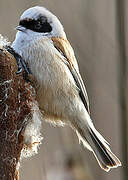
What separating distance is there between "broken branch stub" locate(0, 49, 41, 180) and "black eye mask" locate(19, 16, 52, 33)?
20.2 inches

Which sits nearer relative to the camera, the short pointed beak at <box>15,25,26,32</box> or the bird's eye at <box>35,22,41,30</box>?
the short pointed beak at <box>15,25,26,32</box>

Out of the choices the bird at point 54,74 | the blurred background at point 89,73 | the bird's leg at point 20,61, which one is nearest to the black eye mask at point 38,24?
the bird at point 54,74

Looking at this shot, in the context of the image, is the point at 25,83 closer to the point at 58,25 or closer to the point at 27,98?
the point at 27,98

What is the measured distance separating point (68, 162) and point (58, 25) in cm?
79

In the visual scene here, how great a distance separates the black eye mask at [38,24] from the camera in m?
2.48

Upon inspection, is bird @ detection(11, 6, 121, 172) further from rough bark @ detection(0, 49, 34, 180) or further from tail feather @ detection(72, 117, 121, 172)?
rough bark @ detection(0, 49, 34, 180)

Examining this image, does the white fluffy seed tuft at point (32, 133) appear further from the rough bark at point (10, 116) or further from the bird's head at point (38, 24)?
the bird's head at point (38, 24)

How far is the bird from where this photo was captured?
7.61 ft

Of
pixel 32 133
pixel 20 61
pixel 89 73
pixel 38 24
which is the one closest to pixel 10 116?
pixel 32 133

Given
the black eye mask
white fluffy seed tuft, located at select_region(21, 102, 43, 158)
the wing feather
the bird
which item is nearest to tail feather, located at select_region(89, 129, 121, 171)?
the bird

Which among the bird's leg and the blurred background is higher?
the bird's leg

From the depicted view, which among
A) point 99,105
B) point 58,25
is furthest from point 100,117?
point 58,25

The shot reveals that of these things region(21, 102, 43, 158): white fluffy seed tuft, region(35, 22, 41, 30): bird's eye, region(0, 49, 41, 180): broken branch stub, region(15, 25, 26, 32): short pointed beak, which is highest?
region(15, 25, 26, 32): short pointed beak

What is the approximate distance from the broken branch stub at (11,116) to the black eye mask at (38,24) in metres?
0.51
